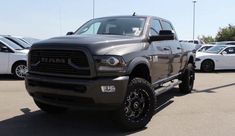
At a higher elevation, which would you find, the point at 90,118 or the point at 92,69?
the point at 92,69

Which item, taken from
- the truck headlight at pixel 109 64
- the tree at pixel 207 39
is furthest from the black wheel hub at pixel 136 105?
the tree at pixel 207 39

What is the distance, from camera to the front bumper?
18.5 feet

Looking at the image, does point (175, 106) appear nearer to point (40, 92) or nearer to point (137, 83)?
point (137, 83)

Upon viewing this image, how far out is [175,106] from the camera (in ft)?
27.9

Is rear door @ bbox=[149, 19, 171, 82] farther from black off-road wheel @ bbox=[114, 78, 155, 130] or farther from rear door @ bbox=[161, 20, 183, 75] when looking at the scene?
black off-road wheel @ bbox=[114, 78, 155, 130]

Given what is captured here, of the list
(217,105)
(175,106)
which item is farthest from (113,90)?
(217,105)

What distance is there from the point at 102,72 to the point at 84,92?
40 cm

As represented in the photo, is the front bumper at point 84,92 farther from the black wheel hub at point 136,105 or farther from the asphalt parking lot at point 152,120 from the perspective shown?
the asphalt parking lot at point 152,120

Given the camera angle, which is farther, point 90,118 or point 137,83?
point 90,118

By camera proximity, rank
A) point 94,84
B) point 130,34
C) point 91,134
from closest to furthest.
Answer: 1. point 94,84
2. point 91,134
3. point 130,34

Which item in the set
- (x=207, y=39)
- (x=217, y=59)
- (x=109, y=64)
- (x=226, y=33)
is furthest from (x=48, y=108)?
(x=207, y=39)

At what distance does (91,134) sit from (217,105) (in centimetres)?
A: 372

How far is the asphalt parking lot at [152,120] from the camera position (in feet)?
20.3

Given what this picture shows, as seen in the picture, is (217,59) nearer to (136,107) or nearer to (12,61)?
Answer: (12,61)
